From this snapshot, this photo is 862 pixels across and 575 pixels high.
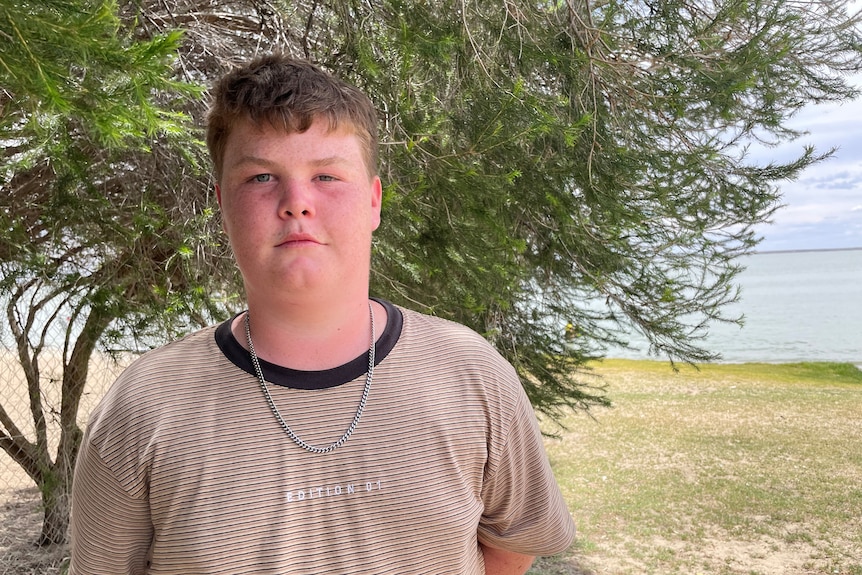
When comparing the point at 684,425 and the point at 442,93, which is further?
the point at 684,425

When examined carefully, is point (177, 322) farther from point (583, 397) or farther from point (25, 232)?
point (583, 397)

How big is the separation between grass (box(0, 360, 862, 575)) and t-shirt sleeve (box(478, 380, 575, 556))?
4.28 metres

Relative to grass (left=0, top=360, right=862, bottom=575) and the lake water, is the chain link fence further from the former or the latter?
the lake water

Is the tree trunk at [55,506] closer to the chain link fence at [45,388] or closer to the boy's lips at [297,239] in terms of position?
the chain link fence at [45,388]

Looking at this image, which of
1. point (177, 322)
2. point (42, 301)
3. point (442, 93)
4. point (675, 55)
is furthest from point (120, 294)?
point (675, 55)

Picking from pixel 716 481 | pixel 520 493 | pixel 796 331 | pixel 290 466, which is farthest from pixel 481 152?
pixel 796 331

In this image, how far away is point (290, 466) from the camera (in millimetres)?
1087

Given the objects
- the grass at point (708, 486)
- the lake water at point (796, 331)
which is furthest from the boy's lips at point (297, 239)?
the lake water at point (796, 331)

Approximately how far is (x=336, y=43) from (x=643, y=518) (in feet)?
26.8

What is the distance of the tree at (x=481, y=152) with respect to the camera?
2.83 m

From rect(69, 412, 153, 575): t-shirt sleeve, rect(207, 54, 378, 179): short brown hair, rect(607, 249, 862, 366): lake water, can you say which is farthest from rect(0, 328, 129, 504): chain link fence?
rect(607, 249, 862, 366): lake water

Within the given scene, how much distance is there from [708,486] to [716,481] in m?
0.28

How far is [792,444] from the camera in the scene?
40.7ft

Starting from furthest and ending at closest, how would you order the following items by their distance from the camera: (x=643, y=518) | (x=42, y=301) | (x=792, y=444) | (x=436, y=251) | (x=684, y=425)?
(x=684, y=425), (x=792, y=444), (x=643, y=518), (x=42, y=301), (x=436, y=251)
